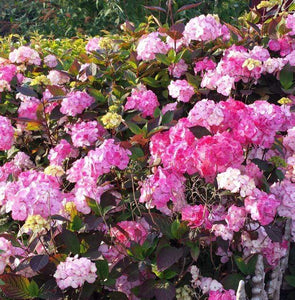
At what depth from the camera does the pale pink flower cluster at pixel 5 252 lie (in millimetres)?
1884

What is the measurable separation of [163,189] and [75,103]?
0.74m

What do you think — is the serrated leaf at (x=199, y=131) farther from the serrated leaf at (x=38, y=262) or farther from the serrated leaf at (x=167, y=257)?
the serrated leaf at (x=38, y=262)

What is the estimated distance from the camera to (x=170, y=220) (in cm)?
205

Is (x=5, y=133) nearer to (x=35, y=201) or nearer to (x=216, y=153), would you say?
(x=35, y=201)

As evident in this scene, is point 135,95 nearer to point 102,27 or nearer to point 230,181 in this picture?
point 230,181

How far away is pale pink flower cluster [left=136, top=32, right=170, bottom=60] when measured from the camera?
8.89 feet

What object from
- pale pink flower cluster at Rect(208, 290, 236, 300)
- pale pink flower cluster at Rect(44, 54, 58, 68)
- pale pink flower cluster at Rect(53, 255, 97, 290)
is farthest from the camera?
pale pink flower cluster at Rect(44, 54, 58, 68)

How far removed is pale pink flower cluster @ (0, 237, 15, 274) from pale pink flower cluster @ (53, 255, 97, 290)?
0.23 metres

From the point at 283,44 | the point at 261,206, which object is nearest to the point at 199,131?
the point at 261,206

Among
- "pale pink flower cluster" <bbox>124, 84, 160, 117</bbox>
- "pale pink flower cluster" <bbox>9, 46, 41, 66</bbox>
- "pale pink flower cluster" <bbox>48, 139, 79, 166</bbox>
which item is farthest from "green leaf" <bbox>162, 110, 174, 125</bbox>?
"pale pink flower cluster" <bbox>9, 46, 41, 66</bbox>

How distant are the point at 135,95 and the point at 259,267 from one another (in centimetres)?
102

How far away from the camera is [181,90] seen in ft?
8.25

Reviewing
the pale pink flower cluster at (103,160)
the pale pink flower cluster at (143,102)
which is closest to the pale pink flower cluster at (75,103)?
the pale pink flower cluster at (143,102)

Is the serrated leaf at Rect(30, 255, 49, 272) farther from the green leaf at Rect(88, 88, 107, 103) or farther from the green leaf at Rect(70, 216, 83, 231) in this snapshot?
the green leaf at Rect(88, 88, 107, 103)
